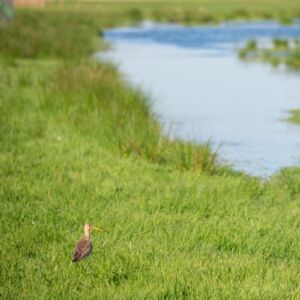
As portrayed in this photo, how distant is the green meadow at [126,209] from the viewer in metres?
6.29

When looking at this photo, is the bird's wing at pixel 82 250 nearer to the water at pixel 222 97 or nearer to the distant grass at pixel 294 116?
the water at pixel 222 97

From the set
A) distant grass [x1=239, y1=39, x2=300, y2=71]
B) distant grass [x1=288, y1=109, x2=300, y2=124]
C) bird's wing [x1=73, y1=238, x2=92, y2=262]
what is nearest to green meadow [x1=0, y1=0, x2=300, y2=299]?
bird's wing [x1=73, y1=238, x2=92, y2=262]

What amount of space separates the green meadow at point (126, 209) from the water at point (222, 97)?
0.90 metres

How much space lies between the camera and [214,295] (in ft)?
19.5

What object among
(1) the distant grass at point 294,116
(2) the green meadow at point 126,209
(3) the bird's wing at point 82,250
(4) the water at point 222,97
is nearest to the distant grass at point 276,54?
(4) the water at point 222,97

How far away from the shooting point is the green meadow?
6.29 meters

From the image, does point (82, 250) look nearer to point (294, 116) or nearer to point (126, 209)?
point (126, 209)

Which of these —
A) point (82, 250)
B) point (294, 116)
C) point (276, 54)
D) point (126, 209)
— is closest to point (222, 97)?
point (294, 116)

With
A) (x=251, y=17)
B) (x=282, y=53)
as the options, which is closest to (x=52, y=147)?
(x=282, y=53)

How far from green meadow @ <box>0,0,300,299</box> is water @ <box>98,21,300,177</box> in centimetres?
90

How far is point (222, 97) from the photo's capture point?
19141 mm

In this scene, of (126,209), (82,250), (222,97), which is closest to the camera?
(82,250)

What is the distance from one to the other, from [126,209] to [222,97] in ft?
36.0

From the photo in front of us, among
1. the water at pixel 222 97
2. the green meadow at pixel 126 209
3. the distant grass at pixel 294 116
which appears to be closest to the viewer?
the green meadow at pixel 126 209
